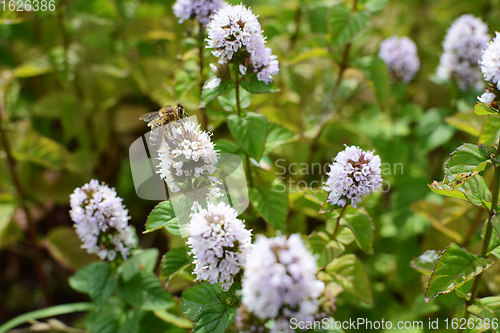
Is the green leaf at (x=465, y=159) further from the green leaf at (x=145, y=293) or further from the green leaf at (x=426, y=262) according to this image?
the green leaf at (x=145, y=293)

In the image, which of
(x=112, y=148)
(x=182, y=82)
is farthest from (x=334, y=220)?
(x=112, y=148)

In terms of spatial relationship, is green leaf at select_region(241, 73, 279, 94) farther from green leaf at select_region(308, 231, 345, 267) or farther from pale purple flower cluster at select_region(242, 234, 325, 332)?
pale purple flower cluster at select_region(242, 234, 325, 332)

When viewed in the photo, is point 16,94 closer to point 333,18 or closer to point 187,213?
point 187,213

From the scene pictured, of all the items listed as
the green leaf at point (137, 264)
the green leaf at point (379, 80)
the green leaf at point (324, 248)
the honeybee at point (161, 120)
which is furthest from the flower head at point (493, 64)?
the green leaf at point (137, 264)

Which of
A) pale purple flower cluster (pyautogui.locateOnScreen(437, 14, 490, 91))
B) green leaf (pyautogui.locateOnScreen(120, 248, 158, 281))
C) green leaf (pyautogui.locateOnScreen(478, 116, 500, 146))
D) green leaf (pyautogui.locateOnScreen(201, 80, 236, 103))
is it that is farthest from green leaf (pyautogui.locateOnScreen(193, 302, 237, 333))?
pale purple flower cluster (pyautogui.locateOnScreen(437, 14, 490, 91))

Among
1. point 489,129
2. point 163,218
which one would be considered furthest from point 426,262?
point 163,218

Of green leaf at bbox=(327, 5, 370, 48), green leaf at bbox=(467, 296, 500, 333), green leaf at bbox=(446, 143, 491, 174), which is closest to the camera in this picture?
green leaf at bbox=(446, 143, 491, 174)
